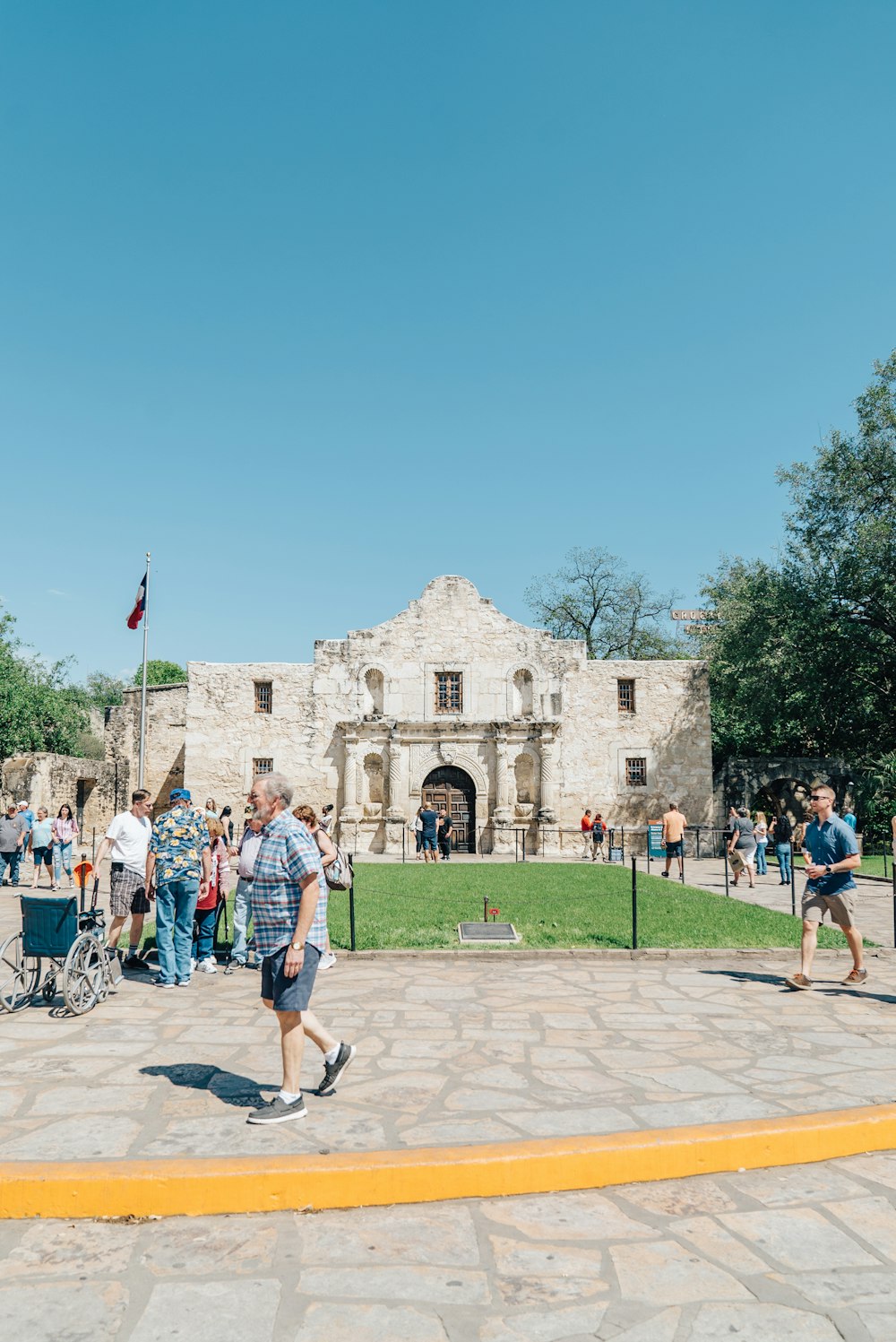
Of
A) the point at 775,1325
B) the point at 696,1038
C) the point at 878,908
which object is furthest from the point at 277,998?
the point at 878,908

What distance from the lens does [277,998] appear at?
4637mm

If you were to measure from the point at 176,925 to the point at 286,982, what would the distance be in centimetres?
383

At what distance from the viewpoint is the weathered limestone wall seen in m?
28.4

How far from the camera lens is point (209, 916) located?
8.86 metres

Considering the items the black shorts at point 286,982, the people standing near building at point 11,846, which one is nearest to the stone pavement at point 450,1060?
the black shorts at point 286,982

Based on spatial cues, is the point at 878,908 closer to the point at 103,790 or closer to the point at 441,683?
the point at 441,683

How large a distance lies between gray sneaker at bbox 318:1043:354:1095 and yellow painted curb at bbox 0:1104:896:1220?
99cm

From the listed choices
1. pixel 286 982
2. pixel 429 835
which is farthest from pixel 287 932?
pixel 429 835

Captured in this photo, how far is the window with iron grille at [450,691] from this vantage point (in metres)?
29.7

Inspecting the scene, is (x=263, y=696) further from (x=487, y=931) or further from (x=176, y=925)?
(x=176, y=925)

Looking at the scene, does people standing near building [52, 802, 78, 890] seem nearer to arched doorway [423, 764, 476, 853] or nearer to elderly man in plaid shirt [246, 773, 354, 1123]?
arched doorway [423, 764, 476, 853]

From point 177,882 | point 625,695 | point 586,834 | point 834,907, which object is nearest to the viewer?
point 177,882

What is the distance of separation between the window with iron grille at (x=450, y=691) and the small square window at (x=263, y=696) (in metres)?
5.67

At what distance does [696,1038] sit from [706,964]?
309 centimetres
